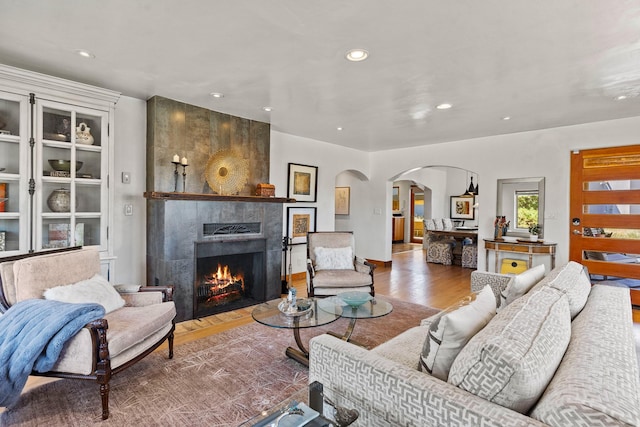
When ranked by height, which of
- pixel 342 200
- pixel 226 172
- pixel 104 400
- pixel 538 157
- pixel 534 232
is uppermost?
pixel 538 157

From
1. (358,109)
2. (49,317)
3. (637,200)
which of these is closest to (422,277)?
(637,200)

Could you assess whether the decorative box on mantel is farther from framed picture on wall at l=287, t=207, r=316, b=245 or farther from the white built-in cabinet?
the white built-in cabinet

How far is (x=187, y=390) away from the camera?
2.26 meters

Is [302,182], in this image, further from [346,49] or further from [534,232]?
[534,232]

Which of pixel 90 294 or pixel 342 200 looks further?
pixel 342 200

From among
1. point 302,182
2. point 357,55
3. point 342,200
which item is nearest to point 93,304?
point 357,55

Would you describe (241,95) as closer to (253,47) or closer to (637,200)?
(253,47)

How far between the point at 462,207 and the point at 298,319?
872cm

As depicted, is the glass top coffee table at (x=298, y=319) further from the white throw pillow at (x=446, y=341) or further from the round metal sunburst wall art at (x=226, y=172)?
the round metal sunburst wall art at (x=226, y=172)

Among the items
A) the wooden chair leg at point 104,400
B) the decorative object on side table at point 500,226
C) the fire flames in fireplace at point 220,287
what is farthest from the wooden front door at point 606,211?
the wooden chair leg at point 104,400

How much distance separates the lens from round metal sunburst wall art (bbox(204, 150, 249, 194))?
13.1ft

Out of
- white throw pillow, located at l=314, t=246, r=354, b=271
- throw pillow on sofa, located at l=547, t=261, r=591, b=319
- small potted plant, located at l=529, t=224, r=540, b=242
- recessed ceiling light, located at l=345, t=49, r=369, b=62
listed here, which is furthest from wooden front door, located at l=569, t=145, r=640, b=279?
recessed ceiling light, located at l=345, t=49, r=369, b=62

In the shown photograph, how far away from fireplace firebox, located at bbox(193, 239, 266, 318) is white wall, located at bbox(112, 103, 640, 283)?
2.24 feet

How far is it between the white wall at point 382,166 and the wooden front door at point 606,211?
0.11 meters
